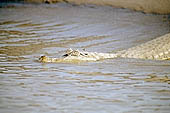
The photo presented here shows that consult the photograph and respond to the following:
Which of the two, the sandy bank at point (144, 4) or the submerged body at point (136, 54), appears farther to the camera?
the sandy bank at point (144, 4)

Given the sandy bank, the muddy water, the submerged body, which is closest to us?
the muddy water

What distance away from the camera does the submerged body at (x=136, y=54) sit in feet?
20.1

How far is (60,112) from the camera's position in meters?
3.51

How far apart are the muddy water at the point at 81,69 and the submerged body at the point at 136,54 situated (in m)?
0.23

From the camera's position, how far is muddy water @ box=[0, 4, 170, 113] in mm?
3789

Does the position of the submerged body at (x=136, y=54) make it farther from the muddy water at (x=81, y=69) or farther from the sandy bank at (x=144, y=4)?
the sandy bank at (x=144, y=4)

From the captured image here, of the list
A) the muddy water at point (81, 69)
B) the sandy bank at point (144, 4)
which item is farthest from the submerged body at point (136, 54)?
the sandy bank at point (144, 4)

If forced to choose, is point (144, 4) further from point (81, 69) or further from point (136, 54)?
point (81, 69)

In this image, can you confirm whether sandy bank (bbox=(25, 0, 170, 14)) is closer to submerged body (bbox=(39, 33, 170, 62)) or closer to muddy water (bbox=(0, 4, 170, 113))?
muddy water (bbox=(0, 4, 170, 113))

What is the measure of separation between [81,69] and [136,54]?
1524 mm

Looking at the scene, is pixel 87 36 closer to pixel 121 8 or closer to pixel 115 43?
pixel 115 43

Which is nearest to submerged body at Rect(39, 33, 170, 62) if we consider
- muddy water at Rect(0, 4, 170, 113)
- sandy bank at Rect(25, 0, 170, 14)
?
muddy water at Rect(0, 4, 170, 113)

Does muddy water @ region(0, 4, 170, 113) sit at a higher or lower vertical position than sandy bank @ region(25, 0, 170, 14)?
lower

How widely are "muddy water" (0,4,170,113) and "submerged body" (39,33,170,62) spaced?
23 centimetres
